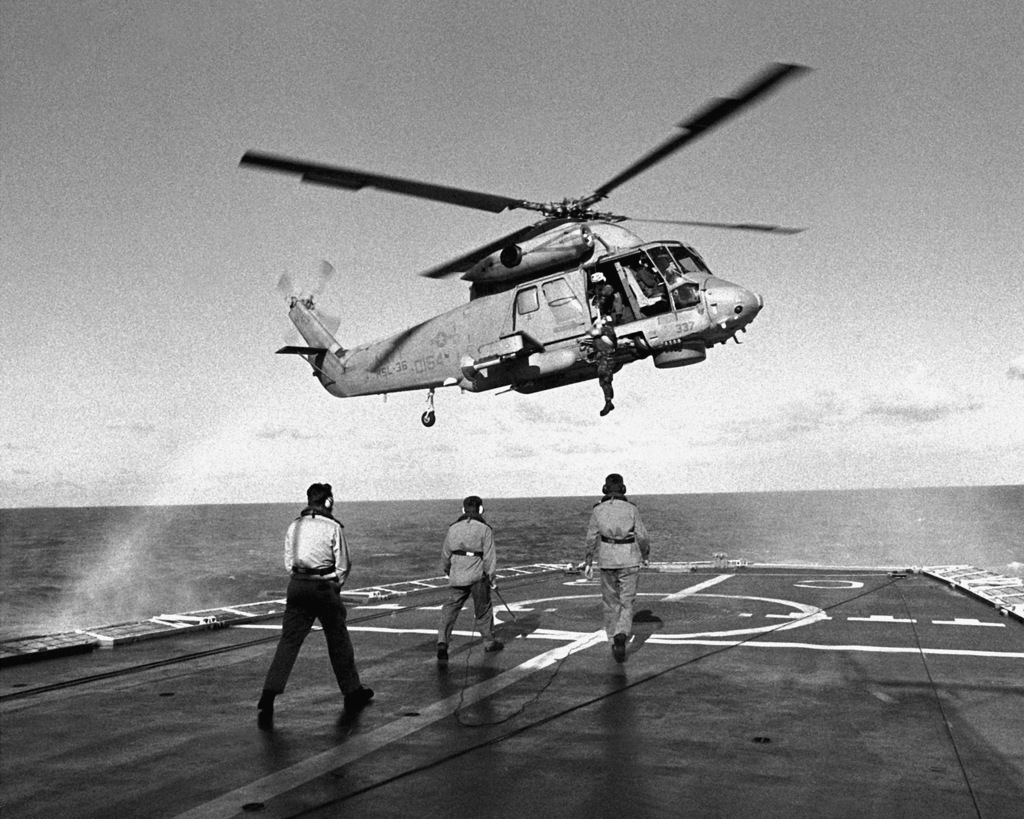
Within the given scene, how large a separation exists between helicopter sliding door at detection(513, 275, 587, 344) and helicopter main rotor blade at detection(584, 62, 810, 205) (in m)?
3.30

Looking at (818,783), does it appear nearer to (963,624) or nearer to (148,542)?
(963,624)

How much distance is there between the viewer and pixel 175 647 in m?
11.9

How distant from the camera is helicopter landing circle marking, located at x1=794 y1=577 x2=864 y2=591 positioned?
17734 mm

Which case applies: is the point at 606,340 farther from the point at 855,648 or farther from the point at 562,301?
the point at 855,648

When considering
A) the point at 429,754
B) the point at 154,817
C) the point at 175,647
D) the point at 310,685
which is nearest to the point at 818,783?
the point at 429,754

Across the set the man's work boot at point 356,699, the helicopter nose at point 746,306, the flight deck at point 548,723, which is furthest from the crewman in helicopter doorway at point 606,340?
the man's work boot at point 356,699

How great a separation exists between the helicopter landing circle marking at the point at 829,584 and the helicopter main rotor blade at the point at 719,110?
394 inches

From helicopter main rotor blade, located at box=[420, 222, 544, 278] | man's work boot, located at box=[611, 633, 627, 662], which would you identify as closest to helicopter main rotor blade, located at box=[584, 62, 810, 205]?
helicopter main rotor blade, located at box=[420, 222, 544, 278]

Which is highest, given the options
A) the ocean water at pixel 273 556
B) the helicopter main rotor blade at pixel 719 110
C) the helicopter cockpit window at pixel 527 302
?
the helicopter main rotor blade at pixel 719 110

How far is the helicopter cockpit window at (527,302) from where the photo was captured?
1603 cm

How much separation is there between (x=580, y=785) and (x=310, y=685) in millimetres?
4509

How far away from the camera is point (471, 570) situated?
10.6m

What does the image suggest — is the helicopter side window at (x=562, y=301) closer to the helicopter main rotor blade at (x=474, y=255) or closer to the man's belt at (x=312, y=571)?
the helicopter main rotor blade at (x=474, y=255)

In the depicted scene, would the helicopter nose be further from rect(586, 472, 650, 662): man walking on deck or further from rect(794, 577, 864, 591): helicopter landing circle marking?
rect(794, 577, 864, 591): helicopter landing circle marking
